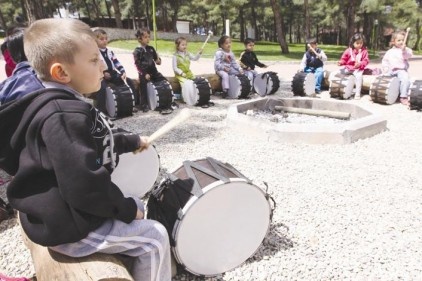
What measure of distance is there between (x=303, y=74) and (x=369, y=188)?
187 inches

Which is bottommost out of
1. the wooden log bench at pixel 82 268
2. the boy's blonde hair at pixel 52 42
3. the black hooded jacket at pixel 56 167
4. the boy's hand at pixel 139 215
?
the wooden log bench at pixel 82 268

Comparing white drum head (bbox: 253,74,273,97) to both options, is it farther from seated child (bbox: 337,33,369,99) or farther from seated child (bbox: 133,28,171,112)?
seated child (bbox: 133,28,171,112)

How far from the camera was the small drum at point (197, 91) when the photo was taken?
6.98 meters

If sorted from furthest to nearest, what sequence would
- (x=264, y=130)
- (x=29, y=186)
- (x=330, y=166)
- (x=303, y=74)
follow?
(x=303, y=74), (x=264, y=130), (x=330, y=166), (x=29, y=186)

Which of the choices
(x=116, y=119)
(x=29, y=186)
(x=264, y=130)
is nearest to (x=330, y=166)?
(x=264, y=130)

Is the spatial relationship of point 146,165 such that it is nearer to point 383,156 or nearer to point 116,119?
point 383,156

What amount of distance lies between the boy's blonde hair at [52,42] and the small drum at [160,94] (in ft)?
16.9

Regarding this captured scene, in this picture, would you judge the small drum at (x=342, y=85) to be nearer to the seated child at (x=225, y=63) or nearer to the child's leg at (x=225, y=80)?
the seated child at (x=225, y=63)

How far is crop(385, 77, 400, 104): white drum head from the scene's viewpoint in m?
6.84

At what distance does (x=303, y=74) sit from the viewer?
7742 mm

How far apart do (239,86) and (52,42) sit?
6571mm

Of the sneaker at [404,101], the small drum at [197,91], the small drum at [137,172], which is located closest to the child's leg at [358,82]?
the sneaker at [404,101]

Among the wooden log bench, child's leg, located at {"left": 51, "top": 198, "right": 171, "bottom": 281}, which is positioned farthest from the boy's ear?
the wooden log bench

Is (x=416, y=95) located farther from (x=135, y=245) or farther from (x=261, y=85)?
(x=135, y=245)
